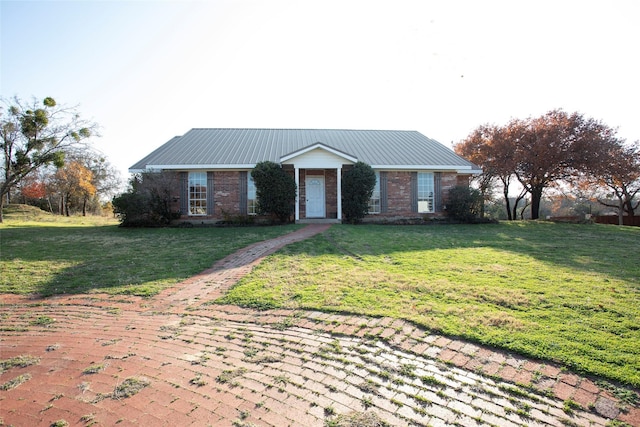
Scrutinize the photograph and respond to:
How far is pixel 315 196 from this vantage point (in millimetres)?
17547

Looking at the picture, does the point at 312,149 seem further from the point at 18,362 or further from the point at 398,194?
the point at 18,362

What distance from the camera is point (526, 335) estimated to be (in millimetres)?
3484

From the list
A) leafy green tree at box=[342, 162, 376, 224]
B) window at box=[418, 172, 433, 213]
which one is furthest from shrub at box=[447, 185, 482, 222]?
leafy green tree at box=[342, 162, 376, 224]

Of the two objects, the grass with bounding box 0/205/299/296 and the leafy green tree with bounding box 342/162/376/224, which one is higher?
the leafy green tree with bounding box 342/162/376/224

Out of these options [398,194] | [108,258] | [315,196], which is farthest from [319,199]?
[108,258]

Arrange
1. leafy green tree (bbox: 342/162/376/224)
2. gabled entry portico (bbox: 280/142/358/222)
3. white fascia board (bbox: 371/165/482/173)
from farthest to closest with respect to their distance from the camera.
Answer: white fascia board (bbox: 371/165/482/173) → gabled entry portico (bbox: 280/142/358/222) → leafy green tree (bbox: 342/162/376/224)

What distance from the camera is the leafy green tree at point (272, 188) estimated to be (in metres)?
15.6

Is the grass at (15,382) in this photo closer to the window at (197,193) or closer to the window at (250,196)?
the window at (250,196)

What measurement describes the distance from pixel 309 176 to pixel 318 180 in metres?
0.53

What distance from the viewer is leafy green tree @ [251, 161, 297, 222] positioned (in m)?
15.6

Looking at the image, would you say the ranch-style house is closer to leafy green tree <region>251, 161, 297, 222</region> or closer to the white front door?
the white front door

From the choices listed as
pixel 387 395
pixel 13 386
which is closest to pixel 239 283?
pixel 13 386

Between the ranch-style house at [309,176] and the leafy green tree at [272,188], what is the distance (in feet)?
2.10

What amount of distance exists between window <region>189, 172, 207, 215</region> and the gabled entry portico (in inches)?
170
